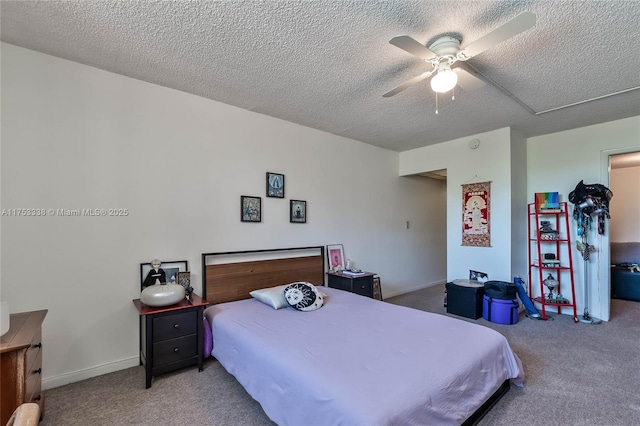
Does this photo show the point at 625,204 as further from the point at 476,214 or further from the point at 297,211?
the point at 297,211

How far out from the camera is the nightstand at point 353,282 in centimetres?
387

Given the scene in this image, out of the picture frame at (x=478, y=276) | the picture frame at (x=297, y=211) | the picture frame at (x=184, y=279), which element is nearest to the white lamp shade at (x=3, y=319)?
the picture frame at (x=184, y=279)

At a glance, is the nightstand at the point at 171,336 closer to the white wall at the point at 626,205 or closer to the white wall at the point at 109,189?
the white wall at the point at 109,189

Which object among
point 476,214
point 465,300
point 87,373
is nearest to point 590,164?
point 476,214

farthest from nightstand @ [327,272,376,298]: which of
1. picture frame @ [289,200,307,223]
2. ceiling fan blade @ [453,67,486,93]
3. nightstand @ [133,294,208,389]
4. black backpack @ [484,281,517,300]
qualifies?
ceiling fan blade @ [453,67,486,93]

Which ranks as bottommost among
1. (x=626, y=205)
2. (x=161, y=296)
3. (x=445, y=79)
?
(x=161, y=296)

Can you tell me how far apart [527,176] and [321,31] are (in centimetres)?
415

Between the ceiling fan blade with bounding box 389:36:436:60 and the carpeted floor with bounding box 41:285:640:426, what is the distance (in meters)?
2.48

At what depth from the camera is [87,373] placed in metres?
2.48

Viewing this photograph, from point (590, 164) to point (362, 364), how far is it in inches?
174

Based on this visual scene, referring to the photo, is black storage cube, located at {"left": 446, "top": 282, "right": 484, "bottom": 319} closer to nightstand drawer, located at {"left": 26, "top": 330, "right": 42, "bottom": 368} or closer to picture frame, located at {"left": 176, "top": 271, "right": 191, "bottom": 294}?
picture frame, located at {"left": 176, "top": 271, "right": 191, "bottom": 294}

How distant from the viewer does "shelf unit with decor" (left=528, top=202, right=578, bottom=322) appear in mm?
4086

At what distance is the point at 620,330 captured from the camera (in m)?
3.53

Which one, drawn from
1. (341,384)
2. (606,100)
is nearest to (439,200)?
(606,100)
